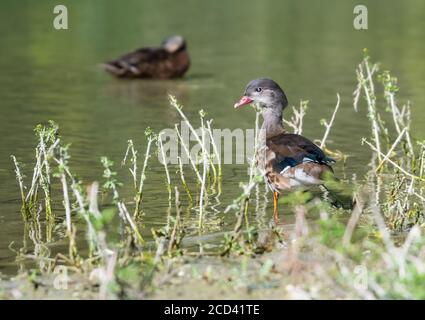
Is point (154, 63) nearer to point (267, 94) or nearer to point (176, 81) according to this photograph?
point (176, 81)

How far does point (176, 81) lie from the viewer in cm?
1723

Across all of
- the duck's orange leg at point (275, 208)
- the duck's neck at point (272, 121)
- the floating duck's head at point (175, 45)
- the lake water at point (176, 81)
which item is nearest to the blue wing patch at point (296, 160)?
the duck's orange leg at point (275, 208)

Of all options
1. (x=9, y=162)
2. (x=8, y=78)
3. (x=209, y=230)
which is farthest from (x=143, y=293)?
(x=8, y=78)

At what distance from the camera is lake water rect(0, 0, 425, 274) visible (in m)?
11.4

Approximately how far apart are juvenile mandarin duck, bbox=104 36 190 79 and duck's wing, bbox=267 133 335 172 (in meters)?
8.60

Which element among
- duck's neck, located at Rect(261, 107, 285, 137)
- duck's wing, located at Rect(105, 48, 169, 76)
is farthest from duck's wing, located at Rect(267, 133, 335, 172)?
duck's wing, located at Rect(105, 48, 169, 76)

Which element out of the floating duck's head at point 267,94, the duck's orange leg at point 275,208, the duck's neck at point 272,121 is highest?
the floating duck's head at point 267,94

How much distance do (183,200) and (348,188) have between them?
143 centimetres

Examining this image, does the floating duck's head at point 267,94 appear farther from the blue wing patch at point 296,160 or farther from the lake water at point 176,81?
the blue wing patch at point 296,160

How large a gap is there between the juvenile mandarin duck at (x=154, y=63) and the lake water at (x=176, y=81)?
0.64 ft

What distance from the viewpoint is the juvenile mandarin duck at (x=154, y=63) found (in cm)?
1706

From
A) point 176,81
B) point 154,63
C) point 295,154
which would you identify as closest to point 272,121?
point 295,154

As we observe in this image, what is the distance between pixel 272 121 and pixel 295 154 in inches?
44.0
